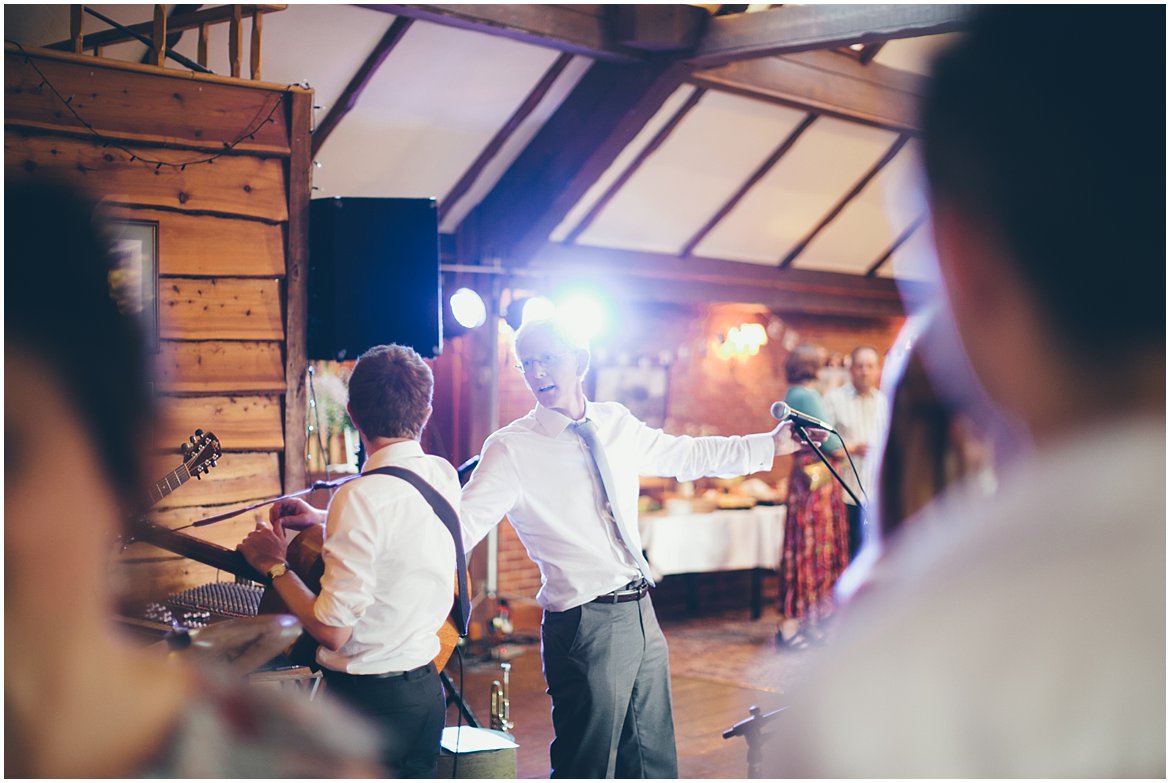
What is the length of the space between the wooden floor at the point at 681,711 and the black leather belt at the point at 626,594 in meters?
1.20

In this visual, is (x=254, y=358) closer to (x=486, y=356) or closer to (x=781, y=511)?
(x=486, y=356)

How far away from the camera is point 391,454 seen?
2523mm

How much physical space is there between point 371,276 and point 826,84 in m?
3.80

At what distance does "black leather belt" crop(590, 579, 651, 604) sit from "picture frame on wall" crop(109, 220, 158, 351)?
5.81ft

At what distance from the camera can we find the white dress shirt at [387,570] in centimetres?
233

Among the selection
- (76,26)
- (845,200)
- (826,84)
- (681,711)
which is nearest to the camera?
(76,26)

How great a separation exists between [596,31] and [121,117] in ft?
8.18

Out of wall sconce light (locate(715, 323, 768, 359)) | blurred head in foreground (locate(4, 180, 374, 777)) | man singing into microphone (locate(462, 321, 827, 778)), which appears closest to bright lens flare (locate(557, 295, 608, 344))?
wall sconce light (locate(715, 323, 768, 359))

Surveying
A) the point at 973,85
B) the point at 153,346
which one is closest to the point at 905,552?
the point at 973,85

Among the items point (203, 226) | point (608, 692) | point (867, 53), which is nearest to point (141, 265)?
point (203, 226)

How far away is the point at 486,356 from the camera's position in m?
6.97

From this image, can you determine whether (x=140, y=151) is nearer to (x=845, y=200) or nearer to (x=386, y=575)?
(x=386, y=575)

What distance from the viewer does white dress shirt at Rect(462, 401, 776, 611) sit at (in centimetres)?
309

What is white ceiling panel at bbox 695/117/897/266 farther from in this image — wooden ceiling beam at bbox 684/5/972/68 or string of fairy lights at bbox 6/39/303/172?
string of fairy lights at bbox 6/39/303/172
